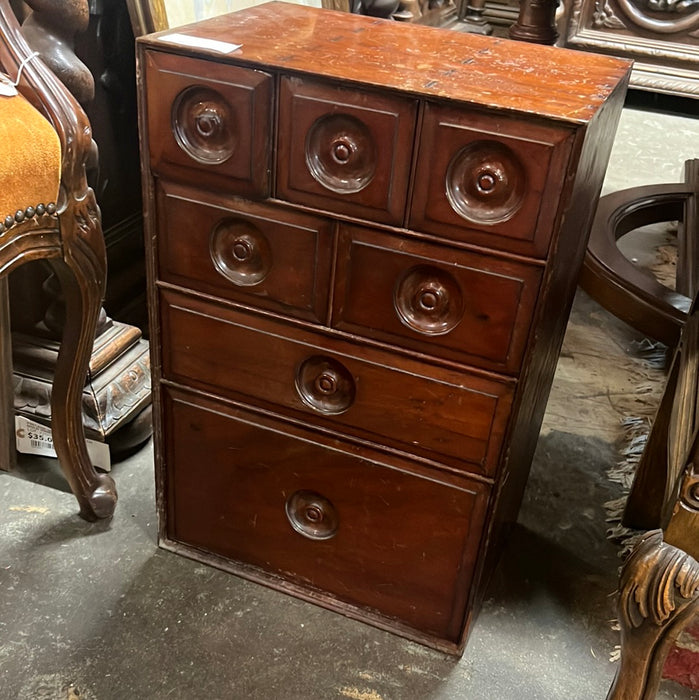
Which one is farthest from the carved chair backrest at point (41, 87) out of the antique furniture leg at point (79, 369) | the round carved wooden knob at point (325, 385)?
the round carved wooden knob at point (325, 385)

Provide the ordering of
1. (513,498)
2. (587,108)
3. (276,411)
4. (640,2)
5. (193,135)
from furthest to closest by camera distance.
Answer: (640,2) → (513,498) → (276,411) → (193,135) → (587,108)

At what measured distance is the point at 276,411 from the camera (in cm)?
100

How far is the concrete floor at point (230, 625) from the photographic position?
1.01 m

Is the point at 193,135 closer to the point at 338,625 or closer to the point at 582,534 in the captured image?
the point at 338,625

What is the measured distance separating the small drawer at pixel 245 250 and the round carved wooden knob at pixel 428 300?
3.4 inches

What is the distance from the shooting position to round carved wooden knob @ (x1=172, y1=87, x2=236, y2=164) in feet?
2.75

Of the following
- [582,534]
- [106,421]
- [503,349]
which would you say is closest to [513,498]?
[582,534]

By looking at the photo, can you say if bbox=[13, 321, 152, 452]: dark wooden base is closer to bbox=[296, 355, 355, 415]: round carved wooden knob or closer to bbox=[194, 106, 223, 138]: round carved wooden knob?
bbox=[296, 355, 355, 415]: round carved wooden knob

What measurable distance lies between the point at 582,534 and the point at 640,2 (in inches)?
84.8

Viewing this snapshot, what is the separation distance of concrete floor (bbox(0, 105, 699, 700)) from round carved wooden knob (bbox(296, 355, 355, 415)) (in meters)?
0.32

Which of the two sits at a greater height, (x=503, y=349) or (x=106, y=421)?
(x=503, y=349)

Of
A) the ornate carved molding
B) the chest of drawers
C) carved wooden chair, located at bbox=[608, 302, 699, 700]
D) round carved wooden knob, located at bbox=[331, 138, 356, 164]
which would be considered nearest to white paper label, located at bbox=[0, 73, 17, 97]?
the chest of drawers

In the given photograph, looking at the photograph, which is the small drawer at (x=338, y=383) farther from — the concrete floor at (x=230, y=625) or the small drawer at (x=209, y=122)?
the concrete floor at (x=230, y=625)

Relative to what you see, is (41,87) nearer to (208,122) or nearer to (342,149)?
(208,122)
